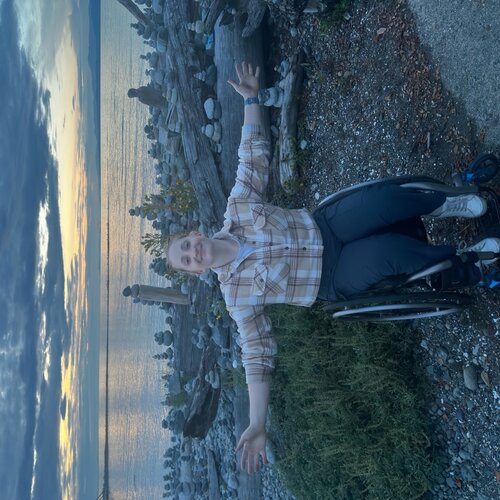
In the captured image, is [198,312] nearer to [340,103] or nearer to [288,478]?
[288,478]

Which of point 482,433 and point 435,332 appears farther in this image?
point 435,332

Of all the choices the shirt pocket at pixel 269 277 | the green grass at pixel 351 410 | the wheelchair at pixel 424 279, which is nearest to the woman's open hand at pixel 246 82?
the wheelchair at pixel 424 279

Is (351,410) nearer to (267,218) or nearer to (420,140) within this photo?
(267,218)

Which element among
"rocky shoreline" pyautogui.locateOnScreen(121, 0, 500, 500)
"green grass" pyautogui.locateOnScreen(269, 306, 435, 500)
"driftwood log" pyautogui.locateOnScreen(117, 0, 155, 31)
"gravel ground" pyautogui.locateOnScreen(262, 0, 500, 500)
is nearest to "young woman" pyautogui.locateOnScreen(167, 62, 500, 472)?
"gravel ground" pyautogui.locateOnScreen(262, 0, 500, 500)

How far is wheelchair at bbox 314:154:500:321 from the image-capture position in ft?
11.2

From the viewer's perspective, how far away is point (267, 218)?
3943 mm

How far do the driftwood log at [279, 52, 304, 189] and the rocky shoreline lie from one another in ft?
0.30

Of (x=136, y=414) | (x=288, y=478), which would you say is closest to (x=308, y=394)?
(x=288, y=478)

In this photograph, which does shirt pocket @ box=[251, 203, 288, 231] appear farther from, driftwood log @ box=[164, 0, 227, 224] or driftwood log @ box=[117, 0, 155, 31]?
driftwood log @ box=[117, 0, 155, 31]

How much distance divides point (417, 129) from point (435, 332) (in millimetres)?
1998

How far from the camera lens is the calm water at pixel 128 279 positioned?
12055mm

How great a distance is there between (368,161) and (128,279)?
7.79m

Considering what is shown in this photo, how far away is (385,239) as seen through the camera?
3.47 meters

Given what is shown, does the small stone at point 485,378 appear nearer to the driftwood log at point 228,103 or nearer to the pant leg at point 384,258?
the pant leg at point 384,258
